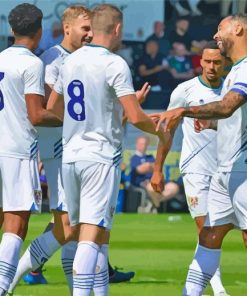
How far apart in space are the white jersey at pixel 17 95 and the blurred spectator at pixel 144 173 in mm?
12963

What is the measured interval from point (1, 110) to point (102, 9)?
1239 millimetres

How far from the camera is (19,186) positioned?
28.2 ft

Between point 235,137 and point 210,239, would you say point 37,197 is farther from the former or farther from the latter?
point 235,137

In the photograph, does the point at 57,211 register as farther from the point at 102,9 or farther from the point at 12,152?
the point at 102,9

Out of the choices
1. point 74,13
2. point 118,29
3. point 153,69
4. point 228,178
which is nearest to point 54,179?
point 74,13

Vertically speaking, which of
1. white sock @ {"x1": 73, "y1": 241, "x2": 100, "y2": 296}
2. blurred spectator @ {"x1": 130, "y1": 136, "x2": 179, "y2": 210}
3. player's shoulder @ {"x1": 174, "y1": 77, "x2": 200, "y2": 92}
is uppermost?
player's shoulder @ {"x1": 174, "y1": 77, "x2": 200, "y2": 92}

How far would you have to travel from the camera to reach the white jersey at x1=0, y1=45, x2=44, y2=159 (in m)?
8.47

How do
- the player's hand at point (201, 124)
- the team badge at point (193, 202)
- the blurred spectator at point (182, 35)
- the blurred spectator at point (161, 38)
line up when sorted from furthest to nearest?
the blurred spectator at point (182, 35) → the blurred spectator at point (161, 38) → the team badge at point (193, 202) → the player's hand at point (201, 124)

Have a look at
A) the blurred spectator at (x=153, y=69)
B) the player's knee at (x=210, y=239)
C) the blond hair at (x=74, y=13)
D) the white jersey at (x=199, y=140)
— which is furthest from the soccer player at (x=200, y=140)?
the blurred spectator at (x=153, y=69)

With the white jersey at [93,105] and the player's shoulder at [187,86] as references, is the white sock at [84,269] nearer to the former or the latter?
the white jersey at [93,105]

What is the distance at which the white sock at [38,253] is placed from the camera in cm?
933

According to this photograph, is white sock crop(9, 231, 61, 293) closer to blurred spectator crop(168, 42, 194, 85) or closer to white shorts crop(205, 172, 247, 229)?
white shorts crop(205, 172, 247, 229)

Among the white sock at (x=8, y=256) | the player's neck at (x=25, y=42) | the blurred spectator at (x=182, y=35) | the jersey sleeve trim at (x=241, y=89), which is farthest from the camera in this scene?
the blurred spectator at (x=182, y=35)

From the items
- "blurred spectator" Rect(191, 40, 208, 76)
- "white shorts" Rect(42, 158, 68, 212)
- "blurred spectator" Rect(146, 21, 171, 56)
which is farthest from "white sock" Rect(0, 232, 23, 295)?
"blurred spectator" Rect(191, 40, 208, 76)
